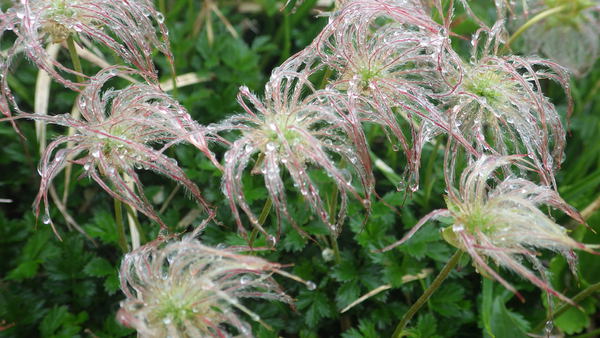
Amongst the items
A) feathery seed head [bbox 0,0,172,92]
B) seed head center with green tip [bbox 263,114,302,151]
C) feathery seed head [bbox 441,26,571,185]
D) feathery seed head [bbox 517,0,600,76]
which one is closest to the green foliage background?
feathery seed head [bbox 441,26,571,185]

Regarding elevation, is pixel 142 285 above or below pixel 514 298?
above

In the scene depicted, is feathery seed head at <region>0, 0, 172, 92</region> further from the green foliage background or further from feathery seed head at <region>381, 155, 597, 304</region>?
feathery seed head at <region>381, 155, 597, 304</region>

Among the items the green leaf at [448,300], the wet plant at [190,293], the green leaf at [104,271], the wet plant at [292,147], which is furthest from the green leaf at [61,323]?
the green leaf at [448,300]

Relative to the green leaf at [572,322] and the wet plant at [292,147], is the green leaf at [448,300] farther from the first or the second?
the wet plant at [292,147]

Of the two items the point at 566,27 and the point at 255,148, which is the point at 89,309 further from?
the point at 566,27

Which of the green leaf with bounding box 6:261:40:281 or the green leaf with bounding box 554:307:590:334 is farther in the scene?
the green leaf with bounding box 554:307:590:334

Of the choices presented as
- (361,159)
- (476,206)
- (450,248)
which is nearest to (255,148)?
(361,159)

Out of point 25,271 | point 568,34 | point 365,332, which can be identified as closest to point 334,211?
point 365,332

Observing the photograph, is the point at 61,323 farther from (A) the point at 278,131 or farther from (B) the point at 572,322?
(B) the point at 572,322
